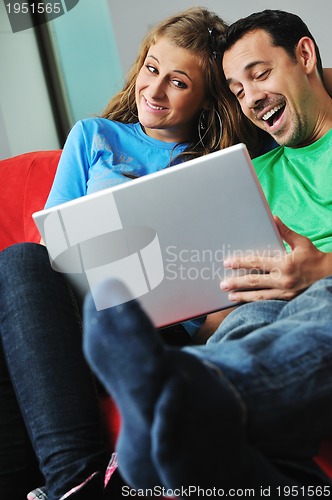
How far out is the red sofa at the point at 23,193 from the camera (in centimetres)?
180

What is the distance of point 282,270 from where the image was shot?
1.11m

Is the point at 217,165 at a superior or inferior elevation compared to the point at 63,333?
superior

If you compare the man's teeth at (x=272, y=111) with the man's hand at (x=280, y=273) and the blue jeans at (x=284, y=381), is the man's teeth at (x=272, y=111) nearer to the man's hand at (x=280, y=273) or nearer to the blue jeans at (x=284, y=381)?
the man's hand at (x=280, y=273)

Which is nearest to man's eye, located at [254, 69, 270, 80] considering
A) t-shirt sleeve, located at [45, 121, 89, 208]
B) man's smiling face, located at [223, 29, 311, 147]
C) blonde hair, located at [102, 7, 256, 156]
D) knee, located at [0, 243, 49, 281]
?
man's smiling face, located at [223, 29, 311, 147]

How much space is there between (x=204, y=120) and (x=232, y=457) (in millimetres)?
1181

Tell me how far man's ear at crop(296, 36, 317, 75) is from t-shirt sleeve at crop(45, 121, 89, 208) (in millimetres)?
548

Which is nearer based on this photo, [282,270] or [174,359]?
[174,359]

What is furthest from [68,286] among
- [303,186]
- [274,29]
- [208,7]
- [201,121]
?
[208,7]

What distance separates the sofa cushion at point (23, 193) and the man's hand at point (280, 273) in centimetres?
78

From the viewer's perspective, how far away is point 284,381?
2.48 ft

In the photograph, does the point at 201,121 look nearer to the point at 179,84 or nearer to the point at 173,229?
the point at 179,84

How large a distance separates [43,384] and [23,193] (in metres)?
0.83

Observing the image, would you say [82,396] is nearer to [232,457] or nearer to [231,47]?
[232,457]

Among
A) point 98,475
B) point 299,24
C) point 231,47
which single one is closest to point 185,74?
point 231,47
